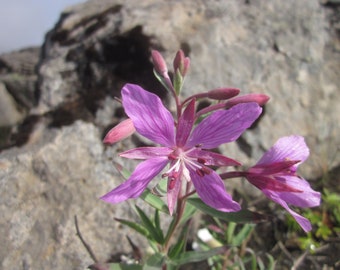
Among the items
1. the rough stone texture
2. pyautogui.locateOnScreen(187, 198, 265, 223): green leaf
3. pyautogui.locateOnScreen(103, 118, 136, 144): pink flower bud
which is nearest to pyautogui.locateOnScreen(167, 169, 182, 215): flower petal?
pyautogui.locateOnScreen(103, 118, 136, 144): pink flower bud

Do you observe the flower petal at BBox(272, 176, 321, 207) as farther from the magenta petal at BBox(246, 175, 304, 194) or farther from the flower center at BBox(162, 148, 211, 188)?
the flower center at BBox(162, 148, 211, 188)

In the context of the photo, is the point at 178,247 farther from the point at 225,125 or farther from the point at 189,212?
the point at 225,125

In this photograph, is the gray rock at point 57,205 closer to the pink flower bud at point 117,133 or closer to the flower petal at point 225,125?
the pink flower bud at point 117,133

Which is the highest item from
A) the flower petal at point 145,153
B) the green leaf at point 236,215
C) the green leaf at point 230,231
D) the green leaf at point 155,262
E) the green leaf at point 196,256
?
the flower petal at point 145,153

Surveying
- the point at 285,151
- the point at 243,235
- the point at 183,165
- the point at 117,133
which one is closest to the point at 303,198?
the point at 285,151

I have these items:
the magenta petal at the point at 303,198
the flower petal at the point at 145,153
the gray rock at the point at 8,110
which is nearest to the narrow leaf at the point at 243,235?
the magenta petal at the point at 303,198

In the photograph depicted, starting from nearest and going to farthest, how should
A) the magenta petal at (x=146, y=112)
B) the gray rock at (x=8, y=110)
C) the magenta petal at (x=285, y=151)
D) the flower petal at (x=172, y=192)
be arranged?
the magenta petal at (x=146, y=112) < the flower petal at (x=172, y=192) < the magenta petal at (x=285, y=151) < the gray rock at (x=8, y=110)

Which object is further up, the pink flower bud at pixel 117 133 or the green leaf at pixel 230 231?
the pink flower bud at pixel 117 133
